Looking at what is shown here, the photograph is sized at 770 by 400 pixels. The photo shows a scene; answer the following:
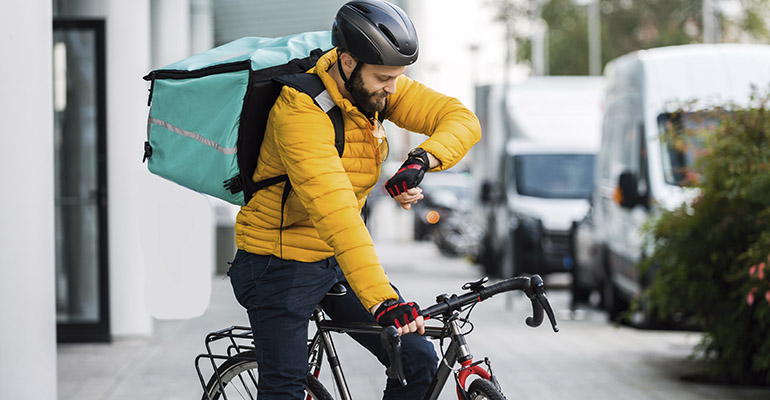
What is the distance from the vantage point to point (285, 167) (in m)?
3.25

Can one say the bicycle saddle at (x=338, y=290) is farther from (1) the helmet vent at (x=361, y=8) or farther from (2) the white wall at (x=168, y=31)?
(2) the white wall at (x=168, y=31)

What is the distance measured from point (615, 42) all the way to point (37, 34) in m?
44.4

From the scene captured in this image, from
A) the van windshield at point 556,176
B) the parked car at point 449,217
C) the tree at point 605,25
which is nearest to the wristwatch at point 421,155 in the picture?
the van windshield at point 556,176

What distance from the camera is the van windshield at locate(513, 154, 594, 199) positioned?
15.9 meters

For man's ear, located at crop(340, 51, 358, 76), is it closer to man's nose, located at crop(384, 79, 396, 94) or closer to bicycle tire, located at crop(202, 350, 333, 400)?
man's nose, located at crop(384, 79, 396, 94)

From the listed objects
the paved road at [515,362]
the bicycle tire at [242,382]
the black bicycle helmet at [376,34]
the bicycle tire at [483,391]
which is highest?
the black bicycle helmet at [376,34]

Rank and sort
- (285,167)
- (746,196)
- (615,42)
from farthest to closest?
(615,42)
(746,196)
(285,167)

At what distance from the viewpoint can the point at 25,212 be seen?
487 cm

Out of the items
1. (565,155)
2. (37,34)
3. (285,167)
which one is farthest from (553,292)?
(285,167)

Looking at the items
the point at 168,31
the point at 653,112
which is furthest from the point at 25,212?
the point at 168,31

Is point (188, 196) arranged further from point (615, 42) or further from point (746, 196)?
point (615, 42)

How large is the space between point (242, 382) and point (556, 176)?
12604 millimetres

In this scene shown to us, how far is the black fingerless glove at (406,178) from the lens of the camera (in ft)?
9.95

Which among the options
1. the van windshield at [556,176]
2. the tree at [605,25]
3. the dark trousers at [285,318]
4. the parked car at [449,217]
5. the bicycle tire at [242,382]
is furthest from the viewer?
the tree at [605,25]
